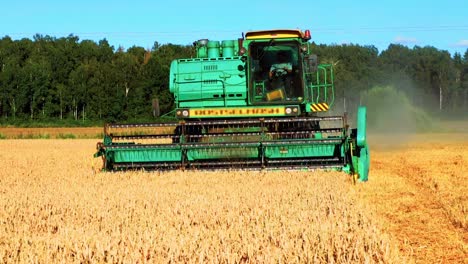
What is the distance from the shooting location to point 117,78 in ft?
164

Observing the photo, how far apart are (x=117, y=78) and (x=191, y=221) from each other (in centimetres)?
4674

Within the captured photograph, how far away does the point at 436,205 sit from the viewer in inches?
237

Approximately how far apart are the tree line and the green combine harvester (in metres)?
26.7

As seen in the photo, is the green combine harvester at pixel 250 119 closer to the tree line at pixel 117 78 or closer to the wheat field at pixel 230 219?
the wheat field at pixel 230 219

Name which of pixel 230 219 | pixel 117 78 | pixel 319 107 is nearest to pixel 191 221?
pixel 230 219

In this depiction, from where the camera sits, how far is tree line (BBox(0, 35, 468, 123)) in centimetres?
4725

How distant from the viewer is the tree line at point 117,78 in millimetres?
47250

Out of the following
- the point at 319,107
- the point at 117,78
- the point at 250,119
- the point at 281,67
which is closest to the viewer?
the point at 250,119

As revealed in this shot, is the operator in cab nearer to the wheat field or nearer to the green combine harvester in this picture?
the green combine harvester

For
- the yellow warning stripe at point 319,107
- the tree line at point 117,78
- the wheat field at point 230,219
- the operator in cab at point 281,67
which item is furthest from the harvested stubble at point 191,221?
the tree line at point 117,78

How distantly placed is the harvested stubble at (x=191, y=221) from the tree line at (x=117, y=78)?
29.9 metres

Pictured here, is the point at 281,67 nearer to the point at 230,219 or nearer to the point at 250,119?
the point at 250,119

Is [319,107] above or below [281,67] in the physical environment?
below

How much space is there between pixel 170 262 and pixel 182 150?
17.3 ft
